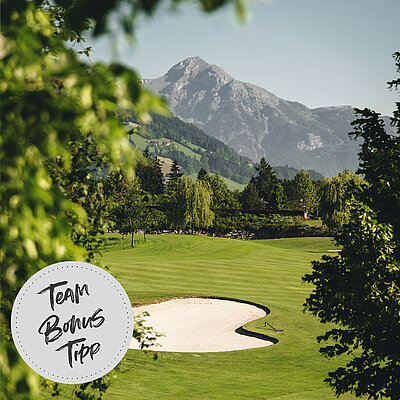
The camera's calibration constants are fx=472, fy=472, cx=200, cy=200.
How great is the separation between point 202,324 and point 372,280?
14173mm

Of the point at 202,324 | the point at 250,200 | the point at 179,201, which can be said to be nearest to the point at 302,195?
the point at 250,200

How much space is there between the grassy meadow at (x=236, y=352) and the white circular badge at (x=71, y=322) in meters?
1.81

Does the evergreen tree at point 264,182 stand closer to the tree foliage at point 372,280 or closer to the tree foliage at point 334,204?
the tree foliage at point 334,204

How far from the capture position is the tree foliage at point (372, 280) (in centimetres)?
710

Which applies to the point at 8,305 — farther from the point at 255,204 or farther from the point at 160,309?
the point at 255,204

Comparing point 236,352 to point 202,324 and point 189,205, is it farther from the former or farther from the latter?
Answer: point 189,205

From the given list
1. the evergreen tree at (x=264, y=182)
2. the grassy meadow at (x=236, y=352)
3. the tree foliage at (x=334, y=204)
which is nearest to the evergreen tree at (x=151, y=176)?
the evergreen tree at (x=264, y=182)

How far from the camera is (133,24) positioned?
85.5 inches

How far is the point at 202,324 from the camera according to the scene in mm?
20391

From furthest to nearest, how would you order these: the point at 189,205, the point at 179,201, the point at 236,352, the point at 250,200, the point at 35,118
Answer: the point at 250,200 < the point at 179,201 < the point at 189,205 < the point at 236,352 < the point at 35,118

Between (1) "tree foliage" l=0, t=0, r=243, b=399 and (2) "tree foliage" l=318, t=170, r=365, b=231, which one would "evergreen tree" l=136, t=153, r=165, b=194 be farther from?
(1) "tree foliage" l=0, t=0, r=243, b=399

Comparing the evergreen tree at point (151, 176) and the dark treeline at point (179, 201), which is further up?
the evergreen tree at point (151, 176)

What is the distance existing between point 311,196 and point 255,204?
11.0 metres

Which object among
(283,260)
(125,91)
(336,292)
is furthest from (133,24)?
(283,260)
